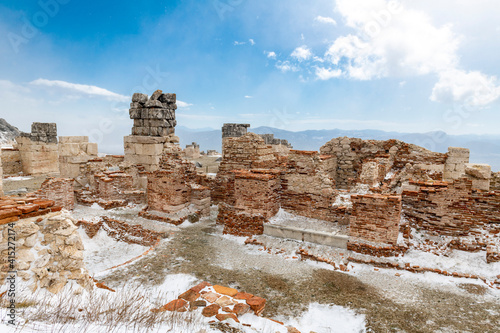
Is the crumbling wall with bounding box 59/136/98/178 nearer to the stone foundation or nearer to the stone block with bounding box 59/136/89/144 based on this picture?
the stone block with bounding box 59/136/89/144

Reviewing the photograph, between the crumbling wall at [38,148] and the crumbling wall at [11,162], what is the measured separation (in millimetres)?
271

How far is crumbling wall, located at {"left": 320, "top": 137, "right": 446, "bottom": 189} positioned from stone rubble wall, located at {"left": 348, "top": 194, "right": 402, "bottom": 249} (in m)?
3.80

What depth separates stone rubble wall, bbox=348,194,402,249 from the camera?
6785 mm

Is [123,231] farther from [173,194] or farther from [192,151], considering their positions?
[192,151]

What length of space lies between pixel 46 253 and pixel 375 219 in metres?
6.45

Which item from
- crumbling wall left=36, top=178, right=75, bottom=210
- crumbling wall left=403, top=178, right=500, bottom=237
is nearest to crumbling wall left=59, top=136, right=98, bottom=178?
crumbling wall left=36, top=178, right=75, bottom=210

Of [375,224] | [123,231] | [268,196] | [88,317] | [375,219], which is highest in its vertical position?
[268,196]

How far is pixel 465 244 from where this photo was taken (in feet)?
22.1

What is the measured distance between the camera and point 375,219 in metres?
6.95

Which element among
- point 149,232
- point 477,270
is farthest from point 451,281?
point 149,232

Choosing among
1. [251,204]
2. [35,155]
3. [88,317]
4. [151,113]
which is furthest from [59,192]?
[35,155]

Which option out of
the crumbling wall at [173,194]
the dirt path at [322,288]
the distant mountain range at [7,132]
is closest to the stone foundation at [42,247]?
the dirt path at [322,288]

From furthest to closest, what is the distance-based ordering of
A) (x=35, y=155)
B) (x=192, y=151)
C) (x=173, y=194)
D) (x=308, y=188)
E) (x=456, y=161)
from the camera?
(x=192, y=151)
(x=35, y=155)
(x=456, y=161)
(x=173, y=194)
(x=308, y=188)

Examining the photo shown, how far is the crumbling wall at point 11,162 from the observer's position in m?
18.3
